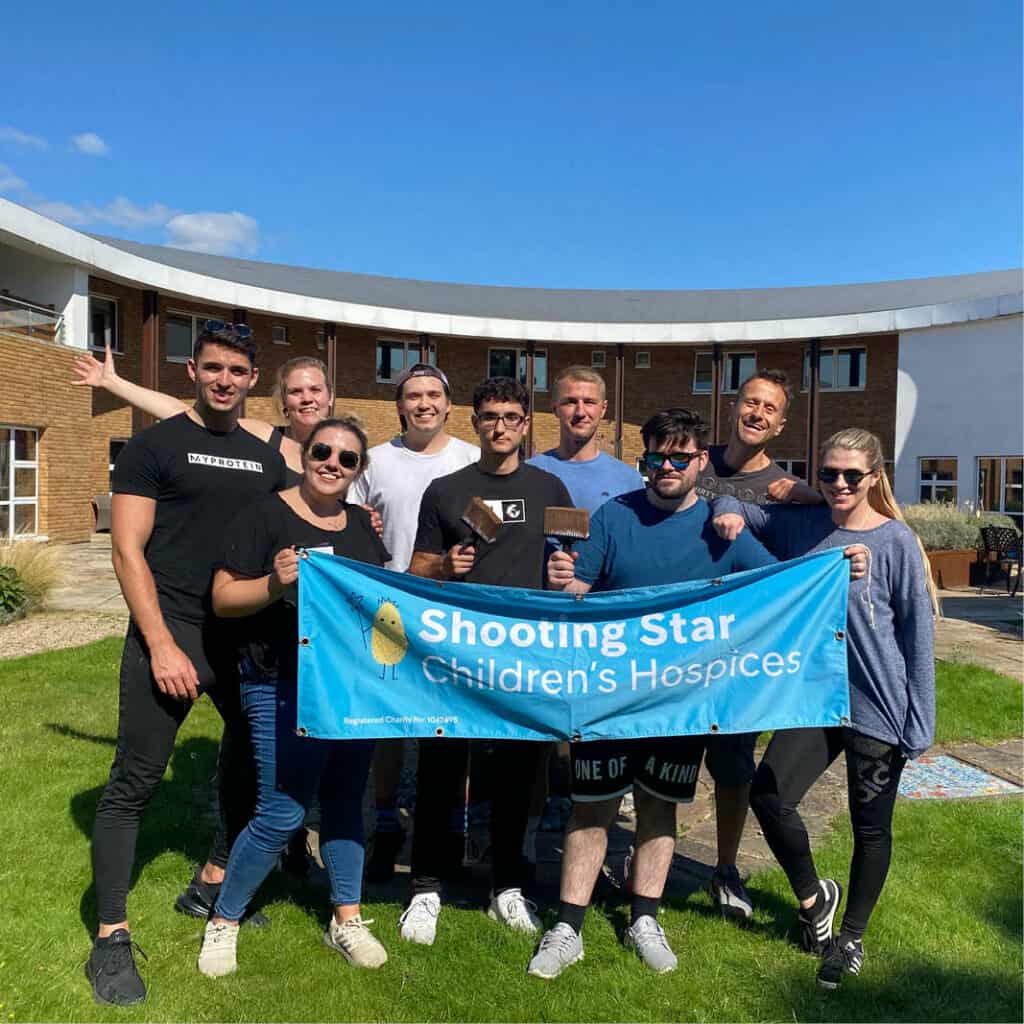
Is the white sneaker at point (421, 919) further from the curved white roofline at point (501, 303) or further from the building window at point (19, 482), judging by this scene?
the curved white roofline at point (501, 303)

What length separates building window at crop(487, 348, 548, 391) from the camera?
31406 millimetres

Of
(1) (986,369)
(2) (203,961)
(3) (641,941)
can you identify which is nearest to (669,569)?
(3) (641,941)

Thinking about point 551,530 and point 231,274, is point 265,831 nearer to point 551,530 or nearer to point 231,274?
point 551,530

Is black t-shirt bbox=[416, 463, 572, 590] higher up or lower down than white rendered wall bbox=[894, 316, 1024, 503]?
lower down

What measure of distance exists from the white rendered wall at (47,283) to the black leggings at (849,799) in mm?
22145

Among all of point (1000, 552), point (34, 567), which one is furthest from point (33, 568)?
point (1000, 552)

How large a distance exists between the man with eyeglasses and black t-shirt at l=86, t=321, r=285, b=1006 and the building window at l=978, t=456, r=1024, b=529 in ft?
83.6

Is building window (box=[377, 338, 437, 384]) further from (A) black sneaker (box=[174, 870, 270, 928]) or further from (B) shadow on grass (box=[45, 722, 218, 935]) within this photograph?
(A) black sneaker (box=[174, 870, 270, 928])

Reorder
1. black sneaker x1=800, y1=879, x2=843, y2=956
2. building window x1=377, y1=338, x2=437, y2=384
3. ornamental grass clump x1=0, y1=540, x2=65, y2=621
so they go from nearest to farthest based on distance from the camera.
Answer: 1. black sneaker x1=800, y1=879, x2=843, y2=956
2. ornamental grass clump x1=0, y1=540, x2=65, y2=621
3. building window x1=377, y1=338, x2=437, y2=384

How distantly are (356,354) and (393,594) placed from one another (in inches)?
1076

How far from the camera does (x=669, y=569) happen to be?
11.7 feet

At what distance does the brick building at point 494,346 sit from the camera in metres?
20.5

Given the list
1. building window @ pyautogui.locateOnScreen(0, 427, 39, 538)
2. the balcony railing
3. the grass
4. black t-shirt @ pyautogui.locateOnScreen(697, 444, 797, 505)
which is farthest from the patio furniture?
the balcony railing

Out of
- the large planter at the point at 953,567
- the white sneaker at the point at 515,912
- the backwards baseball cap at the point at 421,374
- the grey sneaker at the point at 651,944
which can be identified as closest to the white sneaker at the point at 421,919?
the white sneaker at the point at 515,912
